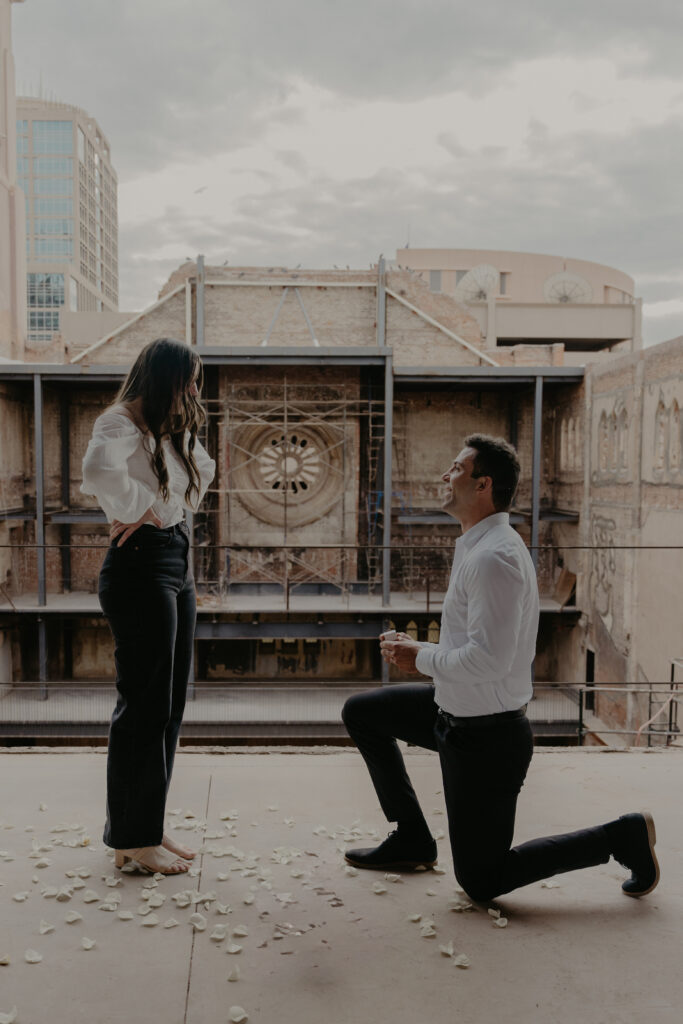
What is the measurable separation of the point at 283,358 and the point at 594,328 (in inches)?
643

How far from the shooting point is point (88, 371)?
55.0 ft

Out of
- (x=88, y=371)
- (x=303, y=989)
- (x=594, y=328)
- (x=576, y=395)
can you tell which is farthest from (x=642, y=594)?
(x=594, y=328)

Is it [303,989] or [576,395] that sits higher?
[576,395]

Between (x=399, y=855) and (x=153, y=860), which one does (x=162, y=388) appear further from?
(x=399, y=855)

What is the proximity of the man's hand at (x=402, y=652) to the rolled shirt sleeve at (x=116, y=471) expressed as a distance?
994 mm

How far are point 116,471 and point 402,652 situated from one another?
1.18 m

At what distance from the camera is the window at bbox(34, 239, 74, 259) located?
92.6 meters

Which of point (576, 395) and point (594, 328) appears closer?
point (576, 395)

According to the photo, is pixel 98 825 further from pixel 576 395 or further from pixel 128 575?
pixel 576 395

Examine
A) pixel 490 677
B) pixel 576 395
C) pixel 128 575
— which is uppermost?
pixel 576 395

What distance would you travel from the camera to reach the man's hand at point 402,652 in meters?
2.80

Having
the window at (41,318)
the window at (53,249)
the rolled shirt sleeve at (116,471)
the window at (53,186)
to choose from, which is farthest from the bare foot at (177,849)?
the window at (53,186)

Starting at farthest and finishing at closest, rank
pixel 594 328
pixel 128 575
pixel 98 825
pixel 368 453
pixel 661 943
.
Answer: pixel 594 328
pixel 368 453
pixel 98 825
pixel 128 575
pixel 661 943

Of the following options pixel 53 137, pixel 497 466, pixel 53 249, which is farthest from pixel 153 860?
pixel 53 137
